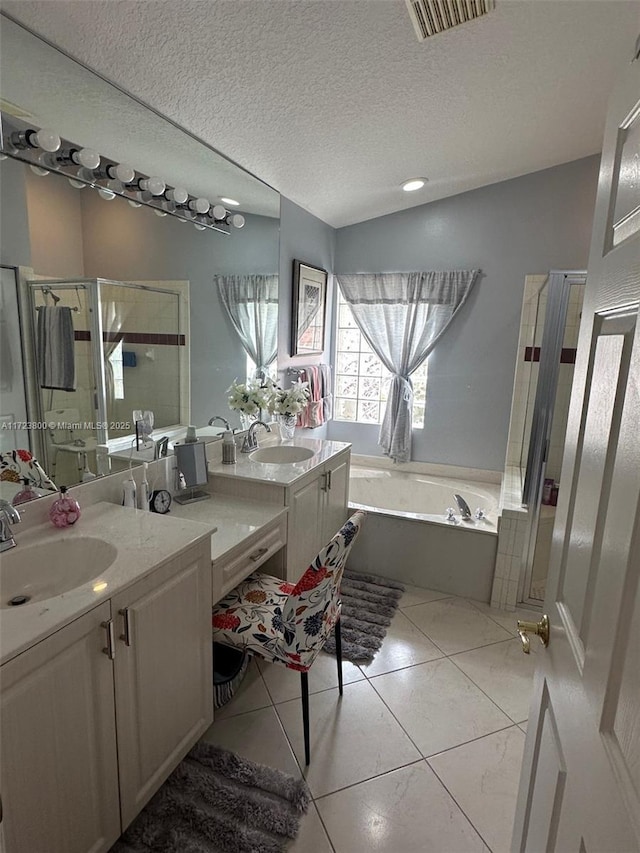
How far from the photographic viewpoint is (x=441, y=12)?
5.00ft

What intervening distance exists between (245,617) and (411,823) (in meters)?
0.85

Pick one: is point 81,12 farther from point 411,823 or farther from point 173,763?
point 411,823

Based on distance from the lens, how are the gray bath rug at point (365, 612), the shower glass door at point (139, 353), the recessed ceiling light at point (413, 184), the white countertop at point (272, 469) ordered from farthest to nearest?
the recessed ceiling light at point (413, 184)
the gray bath rug at point (365, 612)
the white countertop at point (272, 469)
the shower glass door at point (139, 353)

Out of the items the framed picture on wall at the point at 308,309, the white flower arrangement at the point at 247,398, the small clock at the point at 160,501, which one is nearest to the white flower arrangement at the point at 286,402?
the white flower arrangement at the point at 247,398

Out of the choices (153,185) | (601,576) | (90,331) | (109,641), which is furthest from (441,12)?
(109,641)

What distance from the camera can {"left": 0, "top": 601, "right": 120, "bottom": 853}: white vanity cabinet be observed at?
0.97m

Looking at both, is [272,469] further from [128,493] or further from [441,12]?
[441,12]

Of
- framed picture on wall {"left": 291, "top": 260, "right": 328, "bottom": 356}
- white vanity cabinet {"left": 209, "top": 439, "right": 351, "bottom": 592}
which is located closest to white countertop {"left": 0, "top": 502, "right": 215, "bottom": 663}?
white vanity cabinet {"left": 209, "top": 439, "right": 351, "bottom": 592}

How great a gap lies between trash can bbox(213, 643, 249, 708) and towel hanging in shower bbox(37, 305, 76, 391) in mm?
1206

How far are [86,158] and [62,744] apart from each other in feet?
5.82

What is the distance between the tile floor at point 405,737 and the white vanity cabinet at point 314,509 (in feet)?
1.68

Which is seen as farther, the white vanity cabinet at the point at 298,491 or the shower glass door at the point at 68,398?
the white vanity cabinet at the point at 298,491

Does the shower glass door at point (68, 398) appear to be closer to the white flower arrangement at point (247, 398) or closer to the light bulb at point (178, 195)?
the light bulb at point (178, 195)

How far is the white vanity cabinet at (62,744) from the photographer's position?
974 millimetres
